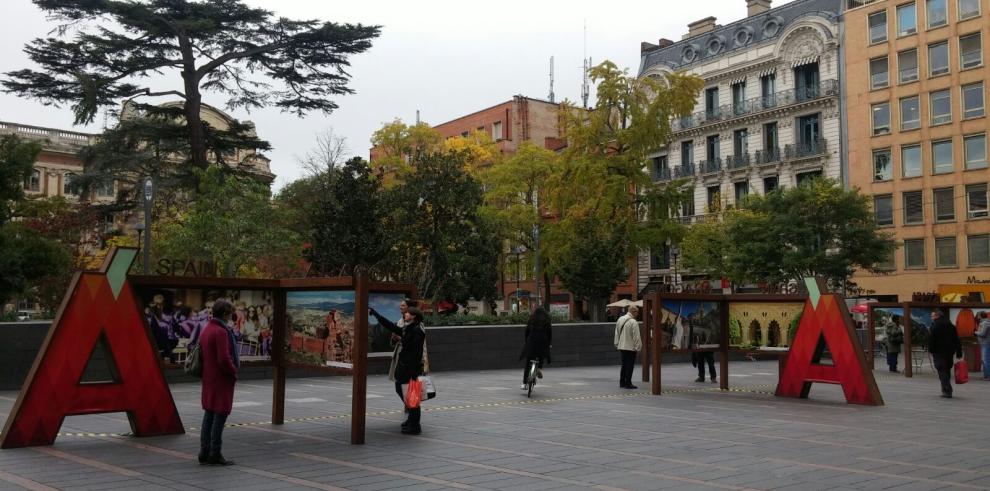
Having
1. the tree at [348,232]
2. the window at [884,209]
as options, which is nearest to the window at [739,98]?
the window at [884,209]

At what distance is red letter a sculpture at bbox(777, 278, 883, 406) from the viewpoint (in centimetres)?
1548

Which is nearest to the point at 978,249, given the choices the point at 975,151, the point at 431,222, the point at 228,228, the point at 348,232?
the point at 975,151

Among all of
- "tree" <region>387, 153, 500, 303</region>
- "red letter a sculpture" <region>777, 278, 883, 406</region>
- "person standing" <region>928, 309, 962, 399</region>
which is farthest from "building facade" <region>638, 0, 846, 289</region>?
"red letter a sculpture" <region>777, 278, 883, 406</region>

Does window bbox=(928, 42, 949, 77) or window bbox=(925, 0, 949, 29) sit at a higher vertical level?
window bbox=(925, 0, 949, 29)

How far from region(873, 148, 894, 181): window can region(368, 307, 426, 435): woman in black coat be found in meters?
46.3

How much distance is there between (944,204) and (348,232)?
121ft

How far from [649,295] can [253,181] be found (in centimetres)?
2125

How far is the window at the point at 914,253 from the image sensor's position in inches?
1973

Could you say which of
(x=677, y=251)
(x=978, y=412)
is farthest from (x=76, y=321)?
(x=677, y=251)

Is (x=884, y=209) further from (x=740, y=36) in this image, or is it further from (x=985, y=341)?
(x=985, y=341)

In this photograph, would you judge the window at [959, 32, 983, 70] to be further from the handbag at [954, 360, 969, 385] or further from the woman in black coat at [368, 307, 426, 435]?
the woman in black coat at [368, 307, 426, 435]

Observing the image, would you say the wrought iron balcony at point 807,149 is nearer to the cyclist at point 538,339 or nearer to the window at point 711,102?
the window at point 711,102

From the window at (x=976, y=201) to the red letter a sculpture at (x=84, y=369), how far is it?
155 feet

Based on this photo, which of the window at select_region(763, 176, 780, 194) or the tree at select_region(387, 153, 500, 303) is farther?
the window at select_region(763, 176, 780, 194)
